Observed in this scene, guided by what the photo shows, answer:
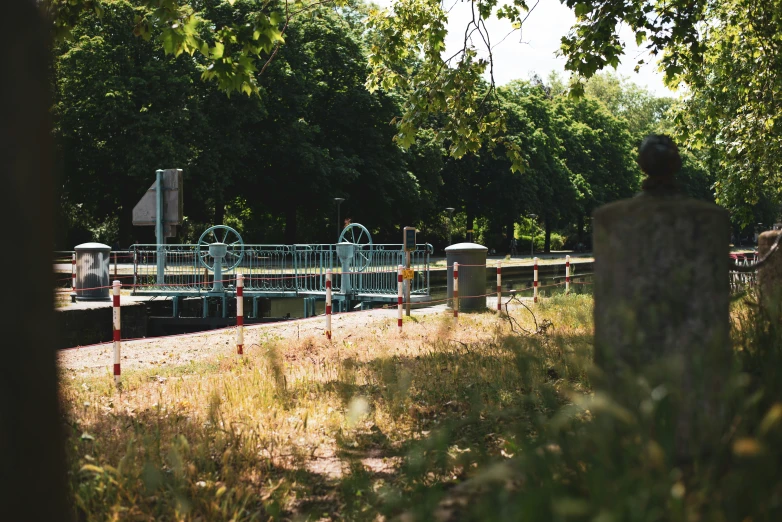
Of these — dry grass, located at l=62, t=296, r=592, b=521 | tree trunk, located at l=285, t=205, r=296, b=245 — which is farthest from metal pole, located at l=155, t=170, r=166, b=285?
tree trunk, located at l=285, t=205, r=296, b=245

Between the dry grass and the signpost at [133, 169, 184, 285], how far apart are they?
11847 mm

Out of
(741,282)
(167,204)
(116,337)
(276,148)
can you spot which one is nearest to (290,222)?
(276,148)

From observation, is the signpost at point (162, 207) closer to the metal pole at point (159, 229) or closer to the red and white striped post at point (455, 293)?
the metal pole at point (159, 229)

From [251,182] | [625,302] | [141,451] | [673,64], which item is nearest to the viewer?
[625,302]

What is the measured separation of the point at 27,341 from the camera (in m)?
2.55

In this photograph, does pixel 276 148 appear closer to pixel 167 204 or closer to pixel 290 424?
pixel 167 204

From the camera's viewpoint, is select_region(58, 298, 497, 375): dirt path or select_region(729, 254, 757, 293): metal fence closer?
select_region(729, 254, 757, 293): metal fence

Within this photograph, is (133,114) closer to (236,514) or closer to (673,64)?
(673,64)

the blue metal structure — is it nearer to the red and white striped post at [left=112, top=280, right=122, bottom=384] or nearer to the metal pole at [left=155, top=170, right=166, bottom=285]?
the metal pole at [left=155, top=170, right=166, bottom=285]

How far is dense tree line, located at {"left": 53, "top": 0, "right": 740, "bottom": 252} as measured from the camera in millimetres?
33969

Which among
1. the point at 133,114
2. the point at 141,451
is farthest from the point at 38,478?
the point at 133,114

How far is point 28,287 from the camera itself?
256 centimetres

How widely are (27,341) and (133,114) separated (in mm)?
33135

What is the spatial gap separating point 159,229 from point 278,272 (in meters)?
3.59
